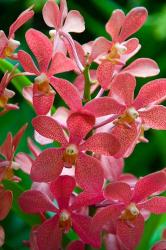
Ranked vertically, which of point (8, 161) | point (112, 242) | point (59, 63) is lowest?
point (112, 242)

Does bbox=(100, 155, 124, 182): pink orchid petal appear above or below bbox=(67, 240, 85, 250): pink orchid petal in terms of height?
above

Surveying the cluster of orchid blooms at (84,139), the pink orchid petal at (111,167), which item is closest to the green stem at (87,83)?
the cluster of orchid blooms at (84,139)

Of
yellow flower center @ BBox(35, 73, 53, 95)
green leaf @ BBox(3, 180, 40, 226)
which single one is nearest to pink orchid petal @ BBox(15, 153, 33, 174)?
green leaf @ BBox(3, 180, 40, 226)

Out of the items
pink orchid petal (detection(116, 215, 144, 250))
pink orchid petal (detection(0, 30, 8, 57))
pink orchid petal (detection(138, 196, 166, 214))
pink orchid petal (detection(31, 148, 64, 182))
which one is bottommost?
pink orchid petal (detection(116, 215, 144, 250))

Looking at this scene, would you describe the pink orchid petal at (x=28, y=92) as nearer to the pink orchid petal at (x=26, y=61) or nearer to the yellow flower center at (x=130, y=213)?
the pink orchid petal at (x=26, y=61)

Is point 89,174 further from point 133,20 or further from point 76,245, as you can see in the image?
point 133,20

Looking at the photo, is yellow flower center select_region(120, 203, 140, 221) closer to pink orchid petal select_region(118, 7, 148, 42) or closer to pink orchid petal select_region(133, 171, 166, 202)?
pink orchid petal select_region(133, 171, 166, 202)

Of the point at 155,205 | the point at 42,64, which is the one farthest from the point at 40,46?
the point at 155,205
